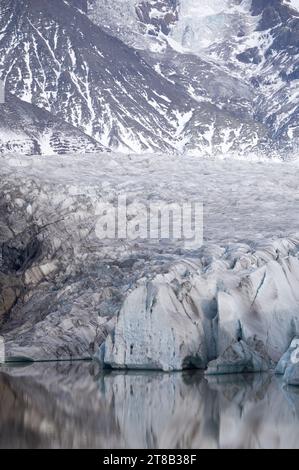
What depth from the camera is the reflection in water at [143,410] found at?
18172 mm

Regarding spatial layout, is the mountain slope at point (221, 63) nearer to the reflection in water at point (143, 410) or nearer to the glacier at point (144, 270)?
the glacier at point (144, 270)

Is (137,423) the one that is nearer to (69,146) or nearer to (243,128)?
(69,146)

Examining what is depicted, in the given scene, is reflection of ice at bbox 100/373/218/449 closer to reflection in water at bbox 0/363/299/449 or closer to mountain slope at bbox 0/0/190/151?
reflection in water at bbox 0/363/299/449

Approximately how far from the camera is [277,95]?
7092 inches

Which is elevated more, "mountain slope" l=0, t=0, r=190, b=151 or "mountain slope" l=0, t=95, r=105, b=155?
"mountain slope" l=0, t=0, r=190, b=151

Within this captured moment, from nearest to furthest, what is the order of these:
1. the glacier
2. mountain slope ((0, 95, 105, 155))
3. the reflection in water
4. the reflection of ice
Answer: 1. the reflection in water
2. the reflection of ice
3. the glacier
4. mountain slope ((0, 95, 105, 155))

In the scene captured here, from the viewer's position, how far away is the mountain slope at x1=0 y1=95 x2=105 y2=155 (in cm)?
13175

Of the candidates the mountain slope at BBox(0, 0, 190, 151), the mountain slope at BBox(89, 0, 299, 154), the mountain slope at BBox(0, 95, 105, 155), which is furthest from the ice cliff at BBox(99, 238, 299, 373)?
the mountain slope at BBox(89, 0, 299, 154)

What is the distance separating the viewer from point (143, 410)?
21.4 m

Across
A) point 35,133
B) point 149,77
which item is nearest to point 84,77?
point 149,77

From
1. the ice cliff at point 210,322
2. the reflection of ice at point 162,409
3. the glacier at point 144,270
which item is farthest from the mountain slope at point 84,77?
the reflection of ice at point 162,409

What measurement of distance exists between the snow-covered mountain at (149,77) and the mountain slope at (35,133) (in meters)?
13.9

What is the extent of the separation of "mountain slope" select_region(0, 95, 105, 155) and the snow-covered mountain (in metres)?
13.9

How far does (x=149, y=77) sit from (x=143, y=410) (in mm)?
159867
